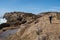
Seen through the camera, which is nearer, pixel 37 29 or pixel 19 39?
pixel 37 29

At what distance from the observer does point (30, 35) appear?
61.6 ft

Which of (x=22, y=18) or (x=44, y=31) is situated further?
(x=22, y=18)

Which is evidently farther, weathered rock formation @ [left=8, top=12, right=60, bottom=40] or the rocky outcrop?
the rocky outcrop

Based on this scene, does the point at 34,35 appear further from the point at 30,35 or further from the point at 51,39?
the point at 51,39

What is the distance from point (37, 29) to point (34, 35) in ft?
2.18

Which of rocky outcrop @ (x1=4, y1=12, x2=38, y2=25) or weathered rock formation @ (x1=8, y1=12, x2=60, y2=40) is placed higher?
weathered rock formation @ (x1=8, y1=12, x2=60, y2=40)

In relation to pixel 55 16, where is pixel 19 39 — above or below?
below

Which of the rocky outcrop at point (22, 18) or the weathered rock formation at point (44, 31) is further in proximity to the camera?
the rocky outcrop at point (22, 18)

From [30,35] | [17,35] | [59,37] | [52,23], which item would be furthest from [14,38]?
[59,37]

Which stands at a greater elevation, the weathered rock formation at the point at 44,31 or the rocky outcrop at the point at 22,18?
the weathered rock formation at the point at 44,31

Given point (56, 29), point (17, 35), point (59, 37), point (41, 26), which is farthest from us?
point (17, 35)

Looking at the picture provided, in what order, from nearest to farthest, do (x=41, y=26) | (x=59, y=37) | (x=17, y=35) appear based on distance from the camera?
(x=59, y=37)
(x=41, y=26)
(x=17, y=35)

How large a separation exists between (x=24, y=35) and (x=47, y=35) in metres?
3.62

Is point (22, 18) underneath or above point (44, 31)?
underneath
